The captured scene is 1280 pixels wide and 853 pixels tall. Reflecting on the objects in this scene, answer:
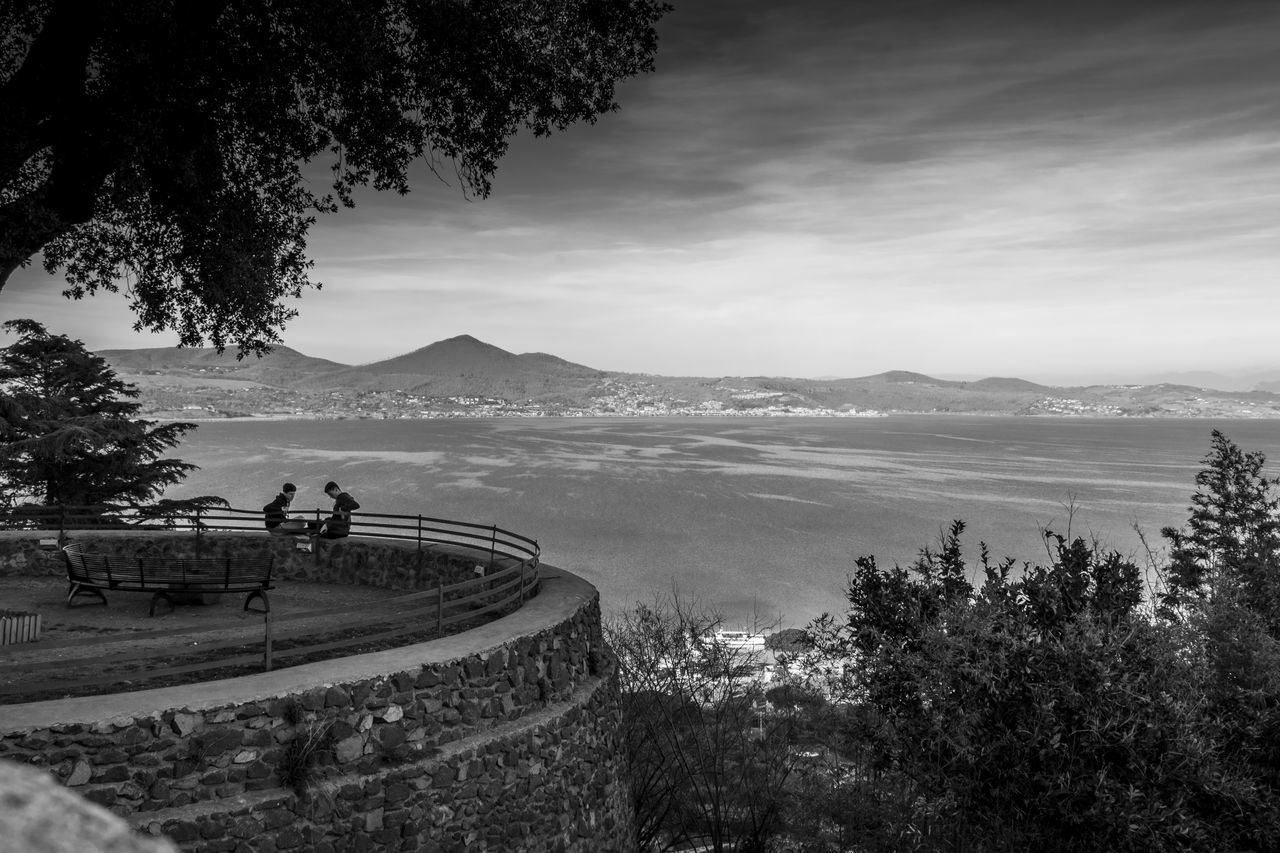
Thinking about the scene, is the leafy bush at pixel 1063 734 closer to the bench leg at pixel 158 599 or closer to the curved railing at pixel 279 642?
the curved railing at pixel 279 642

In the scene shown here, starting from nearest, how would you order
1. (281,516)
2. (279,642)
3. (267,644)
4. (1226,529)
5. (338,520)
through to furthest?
(267,644), (279,642), (338,520), (281,516), (1226,529)

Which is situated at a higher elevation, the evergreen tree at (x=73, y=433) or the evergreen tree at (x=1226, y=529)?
the evergreen tree at (x=73, y=433)

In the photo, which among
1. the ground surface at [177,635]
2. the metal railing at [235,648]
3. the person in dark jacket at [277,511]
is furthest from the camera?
the person in dark jacket at [277,511]

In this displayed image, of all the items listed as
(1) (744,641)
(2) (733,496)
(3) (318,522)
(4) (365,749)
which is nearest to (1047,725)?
(4) (365,749)

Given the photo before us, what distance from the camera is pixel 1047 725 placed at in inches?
506

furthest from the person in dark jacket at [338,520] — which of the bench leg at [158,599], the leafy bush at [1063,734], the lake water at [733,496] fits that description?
the lake water at [733,496]

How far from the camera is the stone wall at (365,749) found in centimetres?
765

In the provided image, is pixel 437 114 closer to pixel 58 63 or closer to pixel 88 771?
pixel 58 63

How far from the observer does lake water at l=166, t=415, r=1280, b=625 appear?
57.0 metres

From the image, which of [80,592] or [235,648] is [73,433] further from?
[235,648]

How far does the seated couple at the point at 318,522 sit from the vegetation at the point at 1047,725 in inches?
257

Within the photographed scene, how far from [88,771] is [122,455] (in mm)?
23169

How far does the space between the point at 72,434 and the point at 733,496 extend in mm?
68642

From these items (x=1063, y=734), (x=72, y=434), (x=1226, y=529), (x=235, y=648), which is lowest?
(x=1226, y=529)
